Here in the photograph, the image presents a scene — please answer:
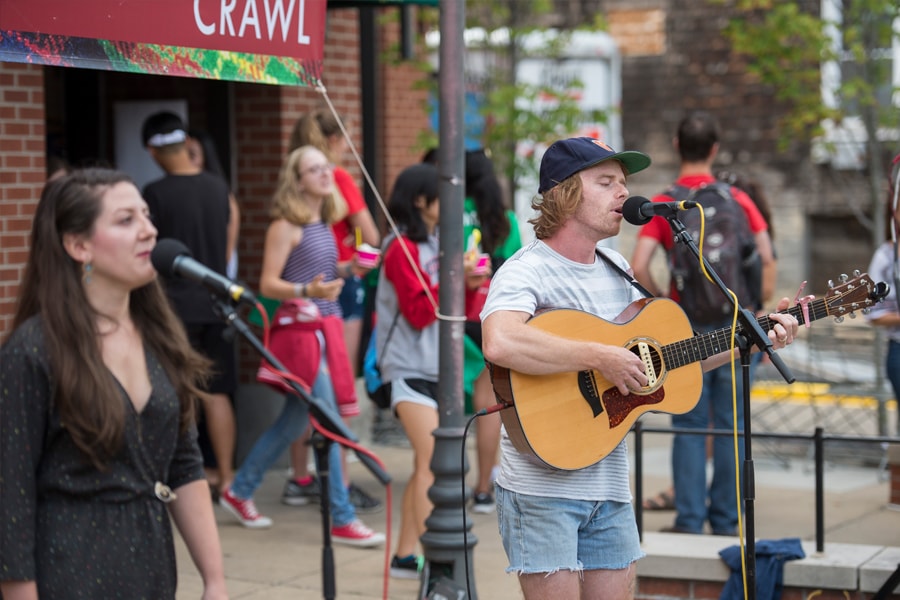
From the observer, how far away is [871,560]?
5492mm

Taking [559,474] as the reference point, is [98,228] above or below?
above

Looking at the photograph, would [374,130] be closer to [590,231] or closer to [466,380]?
[466,380]

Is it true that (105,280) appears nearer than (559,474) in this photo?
Yes

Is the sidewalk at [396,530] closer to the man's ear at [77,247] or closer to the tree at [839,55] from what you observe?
the tree at [839,55]

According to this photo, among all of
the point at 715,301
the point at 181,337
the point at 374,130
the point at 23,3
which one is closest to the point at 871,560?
the point at 715,301

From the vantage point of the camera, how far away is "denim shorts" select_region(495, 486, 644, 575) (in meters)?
3.78

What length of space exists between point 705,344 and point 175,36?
2041 millimetres

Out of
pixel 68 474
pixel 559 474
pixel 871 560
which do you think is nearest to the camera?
pixel 68 474

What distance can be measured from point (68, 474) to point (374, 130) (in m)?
7.01

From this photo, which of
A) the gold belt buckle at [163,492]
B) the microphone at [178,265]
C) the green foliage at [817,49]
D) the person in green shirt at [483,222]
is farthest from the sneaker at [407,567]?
the green foliage at [817,49]

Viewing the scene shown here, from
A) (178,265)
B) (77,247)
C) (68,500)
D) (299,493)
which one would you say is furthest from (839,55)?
(68,500)

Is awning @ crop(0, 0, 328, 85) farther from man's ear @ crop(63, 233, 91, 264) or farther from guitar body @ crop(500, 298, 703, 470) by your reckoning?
guitar body @ crop(500, 298, 703, 470)

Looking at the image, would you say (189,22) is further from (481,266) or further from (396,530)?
(396,530)

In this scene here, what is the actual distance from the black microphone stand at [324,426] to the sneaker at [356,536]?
1961mm
